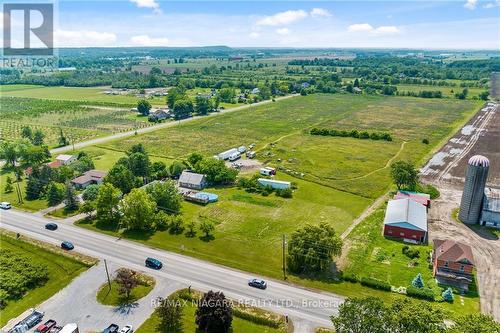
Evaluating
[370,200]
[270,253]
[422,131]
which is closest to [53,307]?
[270,253]

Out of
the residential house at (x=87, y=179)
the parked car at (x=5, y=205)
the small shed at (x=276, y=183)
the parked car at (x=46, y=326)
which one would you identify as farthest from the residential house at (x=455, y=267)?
the parked car at (x=5, y=205)

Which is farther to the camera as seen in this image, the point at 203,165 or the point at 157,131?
the point at 157,131

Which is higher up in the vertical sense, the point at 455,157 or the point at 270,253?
the point at 455,157

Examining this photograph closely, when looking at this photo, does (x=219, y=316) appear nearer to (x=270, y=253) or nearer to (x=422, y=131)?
(x=270, y=253)

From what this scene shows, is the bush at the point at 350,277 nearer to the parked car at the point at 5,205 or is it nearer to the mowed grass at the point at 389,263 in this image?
the mowed grass at the point at 389,263

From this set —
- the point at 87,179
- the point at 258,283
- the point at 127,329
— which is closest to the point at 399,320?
the point at 258,283

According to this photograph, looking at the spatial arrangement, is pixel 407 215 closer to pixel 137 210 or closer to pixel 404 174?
pixel 404 174
